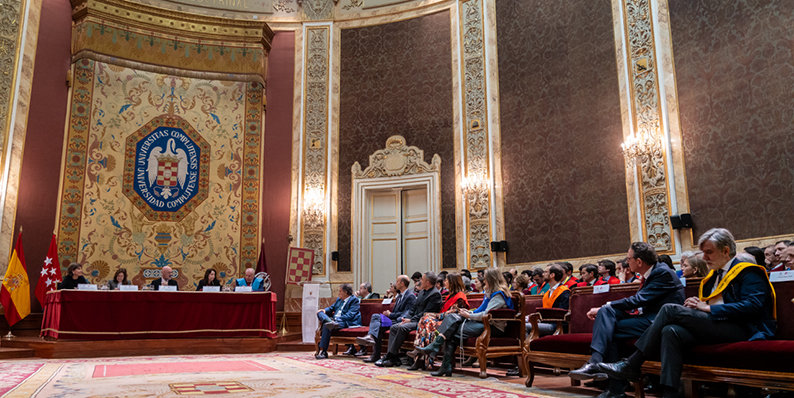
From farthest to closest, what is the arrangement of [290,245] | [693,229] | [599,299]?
[290,245] → [693,229] → [599,299]

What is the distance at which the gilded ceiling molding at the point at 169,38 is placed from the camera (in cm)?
997

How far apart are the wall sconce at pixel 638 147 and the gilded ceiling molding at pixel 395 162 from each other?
353 cm

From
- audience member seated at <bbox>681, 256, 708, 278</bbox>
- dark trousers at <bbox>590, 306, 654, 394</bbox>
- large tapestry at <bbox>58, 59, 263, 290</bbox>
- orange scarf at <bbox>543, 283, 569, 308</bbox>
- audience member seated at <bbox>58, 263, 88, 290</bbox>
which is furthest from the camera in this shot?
large tapestry at <bbox>58, 59, 263, 290</bbox>

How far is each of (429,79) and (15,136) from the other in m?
7.06

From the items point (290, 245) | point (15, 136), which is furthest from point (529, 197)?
point (15, 136)

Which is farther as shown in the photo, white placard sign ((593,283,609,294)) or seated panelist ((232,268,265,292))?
seated panelist ((232,268,265,292))

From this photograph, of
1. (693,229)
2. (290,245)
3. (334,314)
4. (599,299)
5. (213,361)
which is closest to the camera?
(599,299)

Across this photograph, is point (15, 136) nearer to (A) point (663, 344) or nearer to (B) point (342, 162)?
(B) point (342, 162)

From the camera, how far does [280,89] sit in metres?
11.3

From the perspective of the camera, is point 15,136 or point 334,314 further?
point 15,136

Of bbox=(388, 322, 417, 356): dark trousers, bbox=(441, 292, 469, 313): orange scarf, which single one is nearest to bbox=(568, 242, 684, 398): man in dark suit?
bbox=(441, 292, 469, 313): orange scarf

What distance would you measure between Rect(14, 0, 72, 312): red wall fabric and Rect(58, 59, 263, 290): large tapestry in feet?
0.62

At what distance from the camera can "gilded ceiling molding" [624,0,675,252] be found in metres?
7.60

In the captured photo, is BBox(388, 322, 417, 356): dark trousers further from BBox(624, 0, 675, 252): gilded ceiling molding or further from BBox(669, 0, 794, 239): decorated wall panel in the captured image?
BBox(669, 0, 794, 239): decorated wall panel
